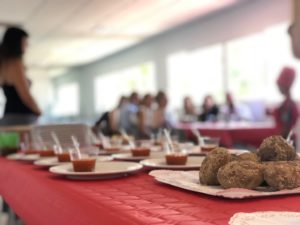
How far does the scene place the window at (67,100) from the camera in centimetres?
1839

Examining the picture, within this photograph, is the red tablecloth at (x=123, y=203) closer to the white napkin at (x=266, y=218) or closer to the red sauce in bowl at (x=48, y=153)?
the white napkin at (x=266, y=218)

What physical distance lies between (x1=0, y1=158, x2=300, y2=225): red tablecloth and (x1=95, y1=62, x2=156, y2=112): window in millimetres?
9575

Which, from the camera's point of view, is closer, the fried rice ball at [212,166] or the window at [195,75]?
the fried rice ball at [212,166]

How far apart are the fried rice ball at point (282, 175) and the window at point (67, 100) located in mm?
17200

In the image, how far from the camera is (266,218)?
70 cm

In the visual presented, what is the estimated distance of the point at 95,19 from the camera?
28.1 feet

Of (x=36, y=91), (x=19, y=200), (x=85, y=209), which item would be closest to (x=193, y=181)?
(x=85, y=209)

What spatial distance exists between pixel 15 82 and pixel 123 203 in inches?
93.0

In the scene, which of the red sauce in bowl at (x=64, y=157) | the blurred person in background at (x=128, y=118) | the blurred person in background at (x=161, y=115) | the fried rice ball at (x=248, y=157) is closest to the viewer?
the fried rice ball at (x=248, y=157)

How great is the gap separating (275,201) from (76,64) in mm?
15838

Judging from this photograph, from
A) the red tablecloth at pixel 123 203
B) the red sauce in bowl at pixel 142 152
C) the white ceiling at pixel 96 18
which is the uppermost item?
the white ceiling at pixel 96 18

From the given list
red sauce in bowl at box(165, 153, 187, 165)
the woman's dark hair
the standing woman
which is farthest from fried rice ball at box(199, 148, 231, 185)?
the woman's dark hair

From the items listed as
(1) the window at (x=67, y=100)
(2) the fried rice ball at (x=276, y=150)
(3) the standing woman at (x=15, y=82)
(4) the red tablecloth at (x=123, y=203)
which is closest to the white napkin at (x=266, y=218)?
(4) the red tablecloth at (x=123, y=203)

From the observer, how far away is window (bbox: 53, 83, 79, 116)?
18.4m
